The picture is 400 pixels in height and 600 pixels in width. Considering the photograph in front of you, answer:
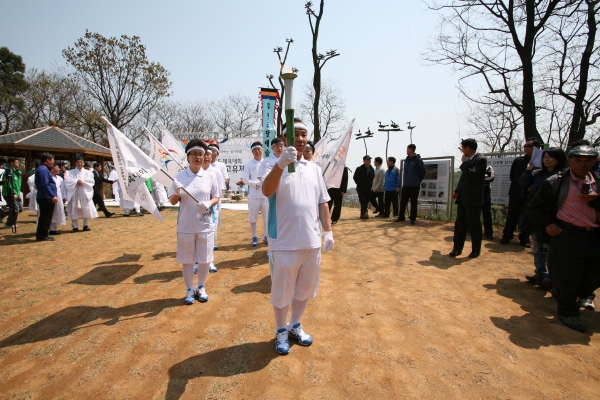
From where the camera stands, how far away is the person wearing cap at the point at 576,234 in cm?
350

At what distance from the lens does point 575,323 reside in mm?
3486

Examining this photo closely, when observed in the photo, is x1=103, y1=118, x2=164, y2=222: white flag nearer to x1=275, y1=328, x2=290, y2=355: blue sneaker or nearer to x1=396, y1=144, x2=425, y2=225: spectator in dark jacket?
x1=275, y1=328, x2=290, y2=355: blue sneaker

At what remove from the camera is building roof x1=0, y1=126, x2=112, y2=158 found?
15.7 metres

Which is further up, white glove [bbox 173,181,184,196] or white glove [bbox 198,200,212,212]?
white glove [bbox 173,181,184,196]

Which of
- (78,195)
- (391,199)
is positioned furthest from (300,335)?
(78,195)

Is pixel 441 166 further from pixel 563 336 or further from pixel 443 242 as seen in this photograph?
pixel 563 336

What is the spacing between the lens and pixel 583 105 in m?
10.6

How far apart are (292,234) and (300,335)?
1.06 metres

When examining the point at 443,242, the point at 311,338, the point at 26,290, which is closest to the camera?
the point at 311,338

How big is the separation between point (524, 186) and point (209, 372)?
608cm

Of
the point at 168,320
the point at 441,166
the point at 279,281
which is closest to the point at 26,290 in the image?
the point at 168,320

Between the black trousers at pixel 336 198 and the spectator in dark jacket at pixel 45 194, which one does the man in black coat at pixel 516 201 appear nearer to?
the black trousers at pixel 336 198

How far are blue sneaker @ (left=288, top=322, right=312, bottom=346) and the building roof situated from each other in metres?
17.5

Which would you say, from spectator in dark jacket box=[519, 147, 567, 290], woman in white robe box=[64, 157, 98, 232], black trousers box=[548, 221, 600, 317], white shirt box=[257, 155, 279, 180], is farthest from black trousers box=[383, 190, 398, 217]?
woman in white robe box=[64, 157, 98, 232]
